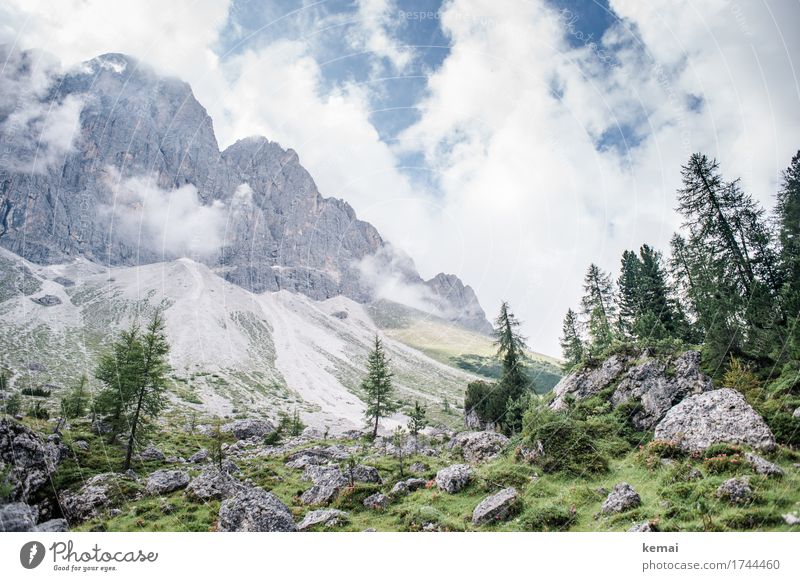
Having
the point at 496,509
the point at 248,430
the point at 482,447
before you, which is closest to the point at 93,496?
the point at 496,509

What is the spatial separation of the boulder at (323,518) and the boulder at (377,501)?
5.46 ft

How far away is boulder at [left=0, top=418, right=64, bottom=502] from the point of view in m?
16.7

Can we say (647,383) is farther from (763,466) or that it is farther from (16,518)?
(16,518)

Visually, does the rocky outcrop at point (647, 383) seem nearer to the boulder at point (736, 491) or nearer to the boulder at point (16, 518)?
the boulder at point (736, 491)

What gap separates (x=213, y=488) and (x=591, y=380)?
2665 centimetres

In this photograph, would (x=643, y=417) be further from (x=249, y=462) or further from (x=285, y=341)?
(x=285, y=341)

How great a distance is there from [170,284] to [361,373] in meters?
109

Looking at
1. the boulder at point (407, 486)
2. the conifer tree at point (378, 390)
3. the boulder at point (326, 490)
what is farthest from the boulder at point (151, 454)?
the conifer tree at point (378, 390)

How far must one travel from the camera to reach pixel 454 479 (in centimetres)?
1831

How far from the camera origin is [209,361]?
10525 cm

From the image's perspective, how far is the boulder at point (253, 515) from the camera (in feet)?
48.2
